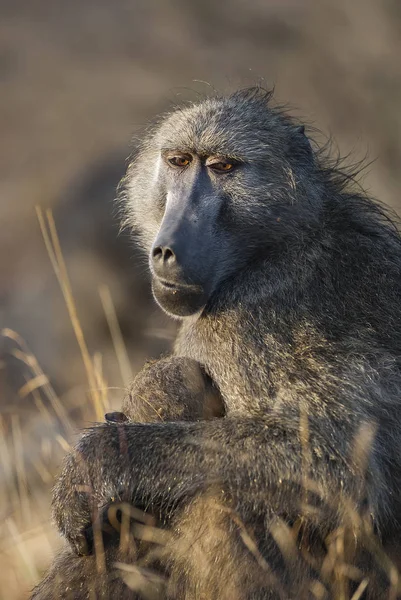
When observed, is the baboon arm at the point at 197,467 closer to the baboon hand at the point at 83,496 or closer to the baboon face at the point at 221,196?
the baboon hand at the point at 83,496

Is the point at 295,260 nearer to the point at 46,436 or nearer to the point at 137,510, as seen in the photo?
the point at 137,510

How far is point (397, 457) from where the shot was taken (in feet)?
10.2

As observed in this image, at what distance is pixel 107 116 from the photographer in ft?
29.7

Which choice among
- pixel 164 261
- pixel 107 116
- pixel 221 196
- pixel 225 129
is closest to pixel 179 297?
pixel 164 261

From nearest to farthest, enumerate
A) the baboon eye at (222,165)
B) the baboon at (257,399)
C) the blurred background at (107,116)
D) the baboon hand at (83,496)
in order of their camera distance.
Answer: the baboon at (257,399)
the baboon hand at (83,496)
the baboon eye at (222,165)
the blurred background at (107,116)

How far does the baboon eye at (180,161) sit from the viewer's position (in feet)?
11.7

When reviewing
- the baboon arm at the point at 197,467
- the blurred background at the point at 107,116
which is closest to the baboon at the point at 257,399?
the baboon arm at the point at 197,467

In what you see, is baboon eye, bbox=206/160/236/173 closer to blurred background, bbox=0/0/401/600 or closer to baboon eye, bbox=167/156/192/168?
baboon eye, bbox=167/156/192/168

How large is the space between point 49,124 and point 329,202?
612 cm

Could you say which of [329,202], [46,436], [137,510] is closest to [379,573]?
[137,510]

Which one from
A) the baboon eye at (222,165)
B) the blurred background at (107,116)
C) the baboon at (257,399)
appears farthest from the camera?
the blurred background at (107,116)

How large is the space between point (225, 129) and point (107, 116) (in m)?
5.68

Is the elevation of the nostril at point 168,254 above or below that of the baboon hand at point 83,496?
above

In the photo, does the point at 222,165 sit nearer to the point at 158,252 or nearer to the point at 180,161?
the point at 180,161
